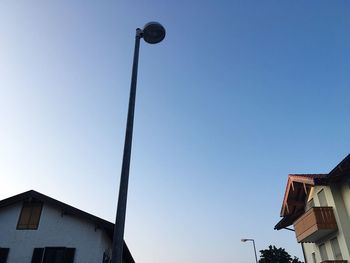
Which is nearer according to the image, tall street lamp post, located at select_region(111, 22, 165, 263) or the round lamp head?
tall street lamp post, located at select_region(111, 22, 165, 263)

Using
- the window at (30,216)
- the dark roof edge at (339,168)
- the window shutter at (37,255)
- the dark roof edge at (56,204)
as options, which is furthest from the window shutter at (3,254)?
the dark roof edge at (339,168)

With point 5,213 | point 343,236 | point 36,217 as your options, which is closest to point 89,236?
point 36,217

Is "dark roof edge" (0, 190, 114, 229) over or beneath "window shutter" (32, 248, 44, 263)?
over

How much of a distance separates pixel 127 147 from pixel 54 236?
1547cm

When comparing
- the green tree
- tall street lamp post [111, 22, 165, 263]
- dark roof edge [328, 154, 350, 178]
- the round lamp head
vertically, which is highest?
the green tree

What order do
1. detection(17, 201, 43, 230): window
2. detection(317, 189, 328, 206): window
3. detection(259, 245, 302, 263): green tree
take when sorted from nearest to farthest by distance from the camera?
detection(17, 201, 43, 230): window < detection(317, 189, 328, 206): window < detection(259, 245, 302, 263): green tree

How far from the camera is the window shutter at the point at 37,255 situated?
705 inches

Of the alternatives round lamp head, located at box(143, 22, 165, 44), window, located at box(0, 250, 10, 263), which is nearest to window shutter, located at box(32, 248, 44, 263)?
window, located at box(0, 250, 10, 263)

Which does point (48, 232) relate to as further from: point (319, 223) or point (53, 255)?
point (319, 223)

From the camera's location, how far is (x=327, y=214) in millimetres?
18391

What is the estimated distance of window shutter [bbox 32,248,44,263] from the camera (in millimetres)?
17906

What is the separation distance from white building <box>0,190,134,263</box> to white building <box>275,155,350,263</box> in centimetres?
1166

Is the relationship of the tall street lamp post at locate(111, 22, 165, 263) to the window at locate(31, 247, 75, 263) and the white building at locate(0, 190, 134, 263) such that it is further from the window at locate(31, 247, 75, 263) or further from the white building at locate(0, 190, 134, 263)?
the window at locate(31, 247, 75, 263)

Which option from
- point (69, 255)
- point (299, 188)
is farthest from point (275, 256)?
point (69, 255)
